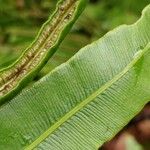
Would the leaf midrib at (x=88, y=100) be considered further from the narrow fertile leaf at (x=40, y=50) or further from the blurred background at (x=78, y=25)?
the blurred background at (x=78, y=25)

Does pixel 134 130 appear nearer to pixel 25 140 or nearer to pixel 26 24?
pixel 26 24

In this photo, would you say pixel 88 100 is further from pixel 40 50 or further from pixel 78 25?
pixel 78 25

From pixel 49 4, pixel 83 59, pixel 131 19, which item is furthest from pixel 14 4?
pixel 83 59

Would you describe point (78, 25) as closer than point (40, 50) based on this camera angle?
No

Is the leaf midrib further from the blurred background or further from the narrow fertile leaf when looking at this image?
the blurred background

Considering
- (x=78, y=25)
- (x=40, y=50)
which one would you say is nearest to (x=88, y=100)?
(x=40, y=50)
